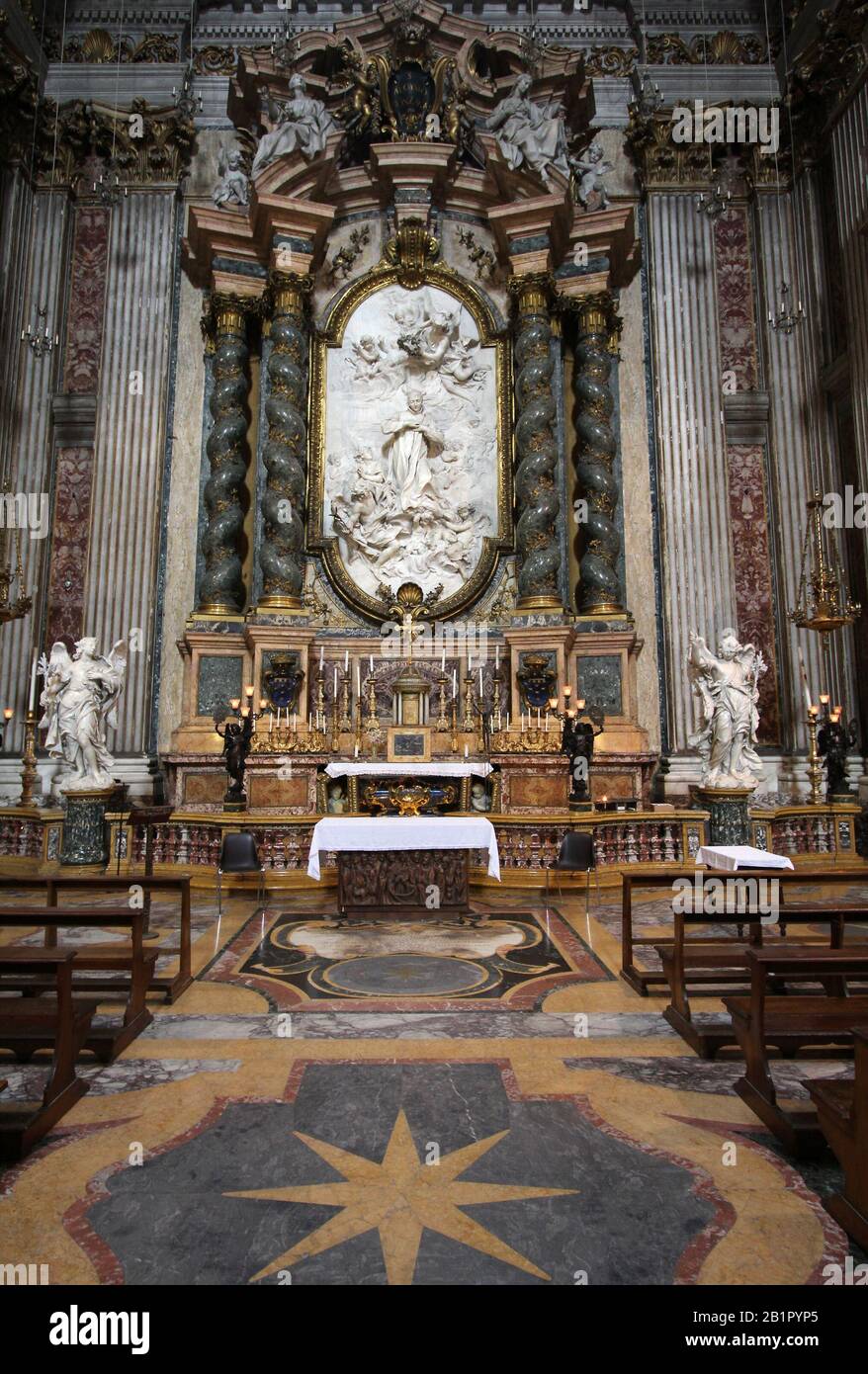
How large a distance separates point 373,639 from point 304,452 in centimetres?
300

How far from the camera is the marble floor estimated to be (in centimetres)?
256

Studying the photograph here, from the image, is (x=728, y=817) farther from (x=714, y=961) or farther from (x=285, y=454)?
(x=285, y=454)

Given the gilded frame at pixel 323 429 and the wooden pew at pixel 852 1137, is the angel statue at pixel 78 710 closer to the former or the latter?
the gilded frame at pixel 323 429

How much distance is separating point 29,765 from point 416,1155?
9.19 m

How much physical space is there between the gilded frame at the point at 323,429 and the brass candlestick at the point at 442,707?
114 cm

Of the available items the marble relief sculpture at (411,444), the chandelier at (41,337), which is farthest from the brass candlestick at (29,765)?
the chandelier at (41,337)

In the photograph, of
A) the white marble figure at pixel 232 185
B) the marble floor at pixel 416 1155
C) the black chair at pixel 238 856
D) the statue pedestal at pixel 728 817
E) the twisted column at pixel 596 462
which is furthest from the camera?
the white marble figure at pixel 232 185

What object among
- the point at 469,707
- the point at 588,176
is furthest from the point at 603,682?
the point at 588,176

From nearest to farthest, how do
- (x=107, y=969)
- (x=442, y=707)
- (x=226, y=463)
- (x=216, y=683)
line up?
(x=107, y=969) → (x=216, y=683) → (x=442, y=707) → (x=226, y=463)

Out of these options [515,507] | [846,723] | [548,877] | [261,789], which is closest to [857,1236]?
[548,877]

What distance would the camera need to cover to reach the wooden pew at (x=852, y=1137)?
2.62m

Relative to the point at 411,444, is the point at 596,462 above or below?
below

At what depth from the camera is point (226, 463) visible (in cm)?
1247

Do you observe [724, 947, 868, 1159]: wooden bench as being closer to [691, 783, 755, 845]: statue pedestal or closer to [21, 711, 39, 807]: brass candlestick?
[691, 783, 755, 845]: statue pedestal
